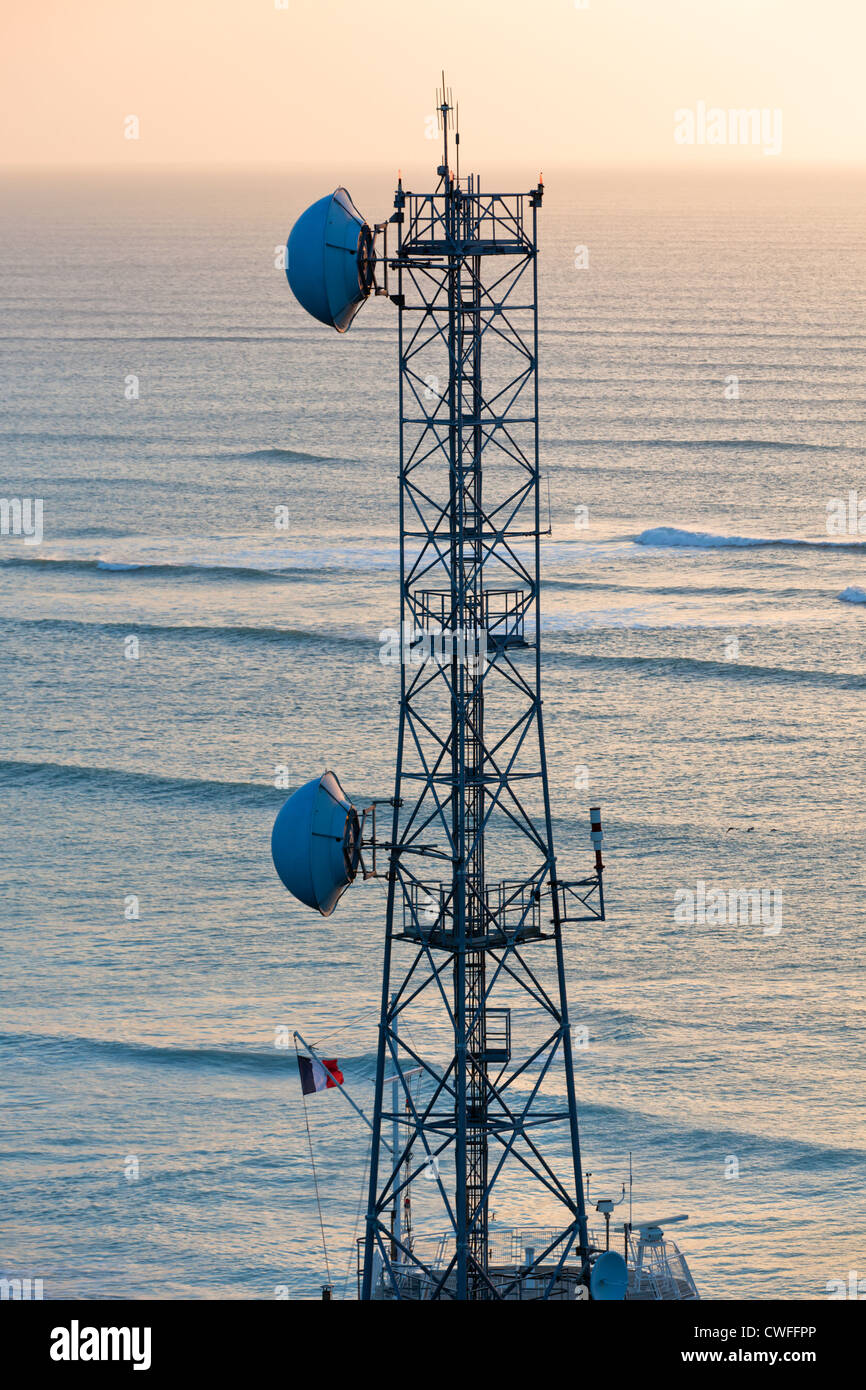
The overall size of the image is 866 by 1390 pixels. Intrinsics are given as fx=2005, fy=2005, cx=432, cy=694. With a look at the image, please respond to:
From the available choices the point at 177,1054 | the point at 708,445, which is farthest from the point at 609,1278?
the point at 708,445

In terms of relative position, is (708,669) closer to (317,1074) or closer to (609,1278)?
(317,1074)

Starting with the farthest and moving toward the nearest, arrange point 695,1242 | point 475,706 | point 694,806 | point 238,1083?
point 694,806, point 238,1083, point 695,1242, point 475,706

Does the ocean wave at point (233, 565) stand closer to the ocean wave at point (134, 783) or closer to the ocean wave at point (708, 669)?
the ocean wave at point (708, 669)

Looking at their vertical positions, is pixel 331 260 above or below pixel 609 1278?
A: above

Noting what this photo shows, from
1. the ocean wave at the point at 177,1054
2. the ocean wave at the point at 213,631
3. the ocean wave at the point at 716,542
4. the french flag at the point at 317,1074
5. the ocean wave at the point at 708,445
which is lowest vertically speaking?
the ocean wave at the point at 177,1054

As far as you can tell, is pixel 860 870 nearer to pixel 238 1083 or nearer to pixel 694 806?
pixel 694 806

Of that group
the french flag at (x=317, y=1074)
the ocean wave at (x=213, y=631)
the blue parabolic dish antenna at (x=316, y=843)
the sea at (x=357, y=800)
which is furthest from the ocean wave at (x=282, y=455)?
the blue parabolic dish antenna at (x=316, y=843)

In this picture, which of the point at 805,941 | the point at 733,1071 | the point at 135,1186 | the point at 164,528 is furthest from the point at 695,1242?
the point at 164,528
